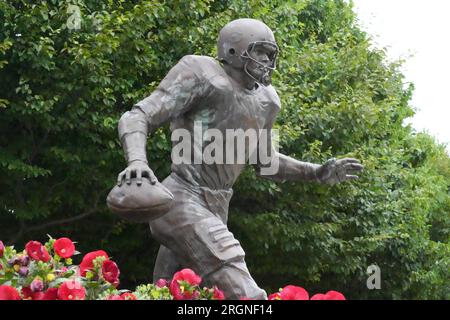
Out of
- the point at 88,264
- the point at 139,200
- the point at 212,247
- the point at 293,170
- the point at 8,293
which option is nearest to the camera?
the point at 8,293

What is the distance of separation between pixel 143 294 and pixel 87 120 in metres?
7.35

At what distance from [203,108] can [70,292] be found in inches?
80.3

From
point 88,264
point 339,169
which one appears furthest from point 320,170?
point 88,264

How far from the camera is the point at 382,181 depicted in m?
15.8

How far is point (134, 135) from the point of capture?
5852 mm

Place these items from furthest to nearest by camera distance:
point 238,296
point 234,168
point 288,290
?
1. point 234,168
2. point 238,296
3. point 288,290

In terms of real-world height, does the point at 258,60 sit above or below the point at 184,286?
above

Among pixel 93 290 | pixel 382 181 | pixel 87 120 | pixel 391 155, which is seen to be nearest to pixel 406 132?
pixel 391 155

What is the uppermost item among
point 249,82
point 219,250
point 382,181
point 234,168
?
point 382,181

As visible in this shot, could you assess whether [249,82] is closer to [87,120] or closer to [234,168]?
[234,168]

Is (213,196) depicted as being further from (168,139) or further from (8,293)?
(168,139)

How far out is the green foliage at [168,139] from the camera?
12.0m

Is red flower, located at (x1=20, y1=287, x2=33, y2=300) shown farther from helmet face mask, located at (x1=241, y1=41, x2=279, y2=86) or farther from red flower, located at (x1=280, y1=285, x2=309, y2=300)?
helmet face mask, located at (x1=241, y1=41, x2=279, y2=86)

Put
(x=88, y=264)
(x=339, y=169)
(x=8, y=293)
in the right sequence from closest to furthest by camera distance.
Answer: (x=8, y=293) < (x=88, y=264) < (x=339, y=169)
